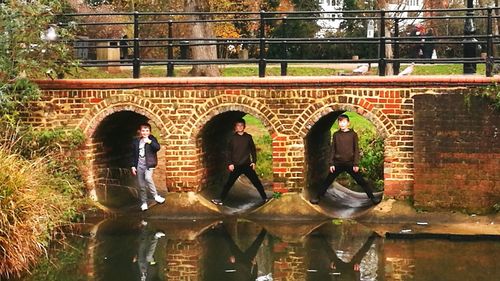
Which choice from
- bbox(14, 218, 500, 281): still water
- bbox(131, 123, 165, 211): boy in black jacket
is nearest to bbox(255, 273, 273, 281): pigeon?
bbox(14, 218, 500, 281): still water

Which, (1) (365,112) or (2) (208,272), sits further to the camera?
(1) (365,112)

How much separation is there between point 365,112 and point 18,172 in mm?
5984

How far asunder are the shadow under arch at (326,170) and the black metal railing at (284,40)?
956mm

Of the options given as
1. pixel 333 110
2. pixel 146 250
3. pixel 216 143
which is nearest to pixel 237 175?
pixel 216 143

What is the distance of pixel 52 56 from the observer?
1590cm

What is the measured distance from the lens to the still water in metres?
11.2

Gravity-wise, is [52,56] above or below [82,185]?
above

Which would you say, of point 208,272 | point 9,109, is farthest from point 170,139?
point 208,272

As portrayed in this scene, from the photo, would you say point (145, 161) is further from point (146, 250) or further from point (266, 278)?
point (266, 278)

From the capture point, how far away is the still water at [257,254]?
Result: 1118 centimetres

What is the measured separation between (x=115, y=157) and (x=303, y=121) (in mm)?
4137

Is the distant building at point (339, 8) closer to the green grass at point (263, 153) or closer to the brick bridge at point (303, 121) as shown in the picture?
A: the green grass at point (263, 153)

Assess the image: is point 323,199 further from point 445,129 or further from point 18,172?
point 18,172

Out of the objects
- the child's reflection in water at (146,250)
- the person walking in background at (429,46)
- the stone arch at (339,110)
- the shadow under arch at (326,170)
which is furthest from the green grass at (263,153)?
the child's reflection in water at (146,250)
